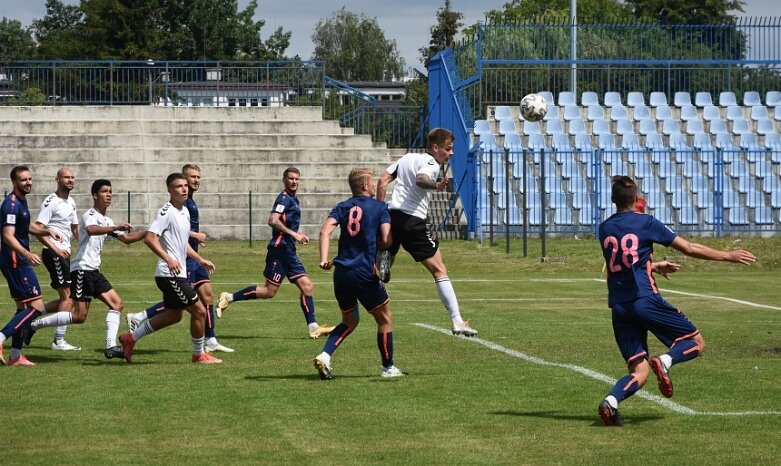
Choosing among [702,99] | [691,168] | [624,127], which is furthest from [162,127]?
[702,99]

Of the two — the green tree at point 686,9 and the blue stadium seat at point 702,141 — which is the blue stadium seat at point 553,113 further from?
the green tree at point 686,9

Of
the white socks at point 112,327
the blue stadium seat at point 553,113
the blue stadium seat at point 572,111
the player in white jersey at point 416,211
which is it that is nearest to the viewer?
the player in white jersey at point 416,211

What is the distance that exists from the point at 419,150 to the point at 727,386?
28853mm

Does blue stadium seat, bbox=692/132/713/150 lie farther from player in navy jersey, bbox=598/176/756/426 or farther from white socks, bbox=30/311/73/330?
player in navy jersey, bbox=598/176/756/426

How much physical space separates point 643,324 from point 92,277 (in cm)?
652

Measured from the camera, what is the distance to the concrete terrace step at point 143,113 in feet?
131

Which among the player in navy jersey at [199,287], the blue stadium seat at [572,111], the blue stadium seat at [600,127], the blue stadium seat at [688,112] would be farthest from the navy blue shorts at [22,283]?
the blue stadium seat at [688,112]

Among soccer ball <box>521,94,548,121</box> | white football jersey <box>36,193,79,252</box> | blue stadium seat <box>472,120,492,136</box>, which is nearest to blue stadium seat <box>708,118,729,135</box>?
blue stadium seat <box>472,120,492,136</box>

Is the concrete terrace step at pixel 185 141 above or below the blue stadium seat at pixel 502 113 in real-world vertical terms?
below

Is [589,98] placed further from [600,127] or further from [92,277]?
[92,277]

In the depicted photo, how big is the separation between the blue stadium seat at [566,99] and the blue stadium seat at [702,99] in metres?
3.99

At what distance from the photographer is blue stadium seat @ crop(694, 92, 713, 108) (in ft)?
131

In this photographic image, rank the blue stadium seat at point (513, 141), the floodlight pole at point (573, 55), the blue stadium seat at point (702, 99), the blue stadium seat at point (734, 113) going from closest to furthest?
the blue stadium seat at point (513, 141) → the floodlight pole at point (573, 55) → the blue stadium seat at point (734, 113) → the blue stadium seat at point (702, 99)

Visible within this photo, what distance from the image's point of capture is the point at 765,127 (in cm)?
3928
